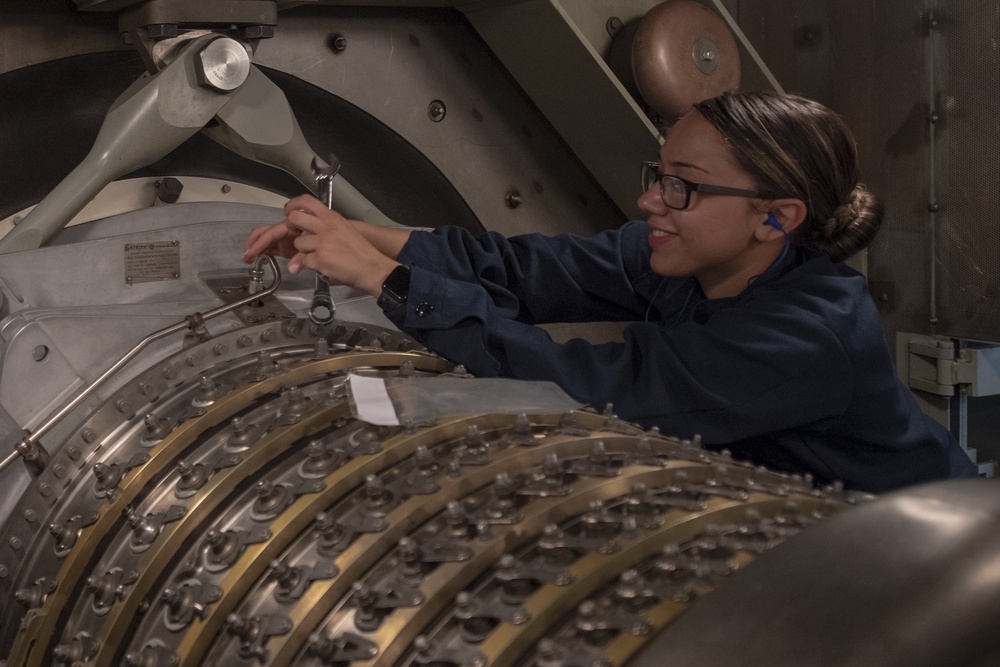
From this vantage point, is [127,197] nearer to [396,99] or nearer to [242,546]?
[396,99]

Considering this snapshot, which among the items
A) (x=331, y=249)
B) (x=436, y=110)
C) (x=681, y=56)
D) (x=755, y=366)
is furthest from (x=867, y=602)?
(x=436, y=110)

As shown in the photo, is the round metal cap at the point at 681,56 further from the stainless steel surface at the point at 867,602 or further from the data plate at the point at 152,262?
the stainless steel surface at the point at 867,602

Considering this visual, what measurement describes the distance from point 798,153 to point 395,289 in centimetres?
51

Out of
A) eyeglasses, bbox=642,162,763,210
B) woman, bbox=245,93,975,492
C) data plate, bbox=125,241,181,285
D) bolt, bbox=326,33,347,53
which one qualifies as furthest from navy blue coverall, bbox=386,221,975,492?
bolt, bbox=326,33,347,53

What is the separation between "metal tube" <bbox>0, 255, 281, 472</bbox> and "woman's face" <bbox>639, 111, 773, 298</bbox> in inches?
18.5

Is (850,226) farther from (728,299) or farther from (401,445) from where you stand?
(401,445)

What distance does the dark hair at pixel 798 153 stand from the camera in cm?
126

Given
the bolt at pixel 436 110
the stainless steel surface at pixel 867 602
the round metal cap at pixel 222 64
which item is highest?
the bolt at pixel 436 110

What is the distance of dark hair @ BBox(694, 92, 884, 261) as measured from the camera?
1261mm

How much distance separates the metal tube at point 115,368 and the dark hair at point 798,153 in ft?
1.85

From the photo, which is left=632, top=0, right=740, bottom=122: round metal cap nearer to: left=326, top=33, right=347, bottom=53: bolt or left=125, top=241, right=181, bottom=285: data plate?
left=326, top=33, right=347, bottom=53: bolt

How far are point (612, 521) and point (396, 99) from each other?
113cm

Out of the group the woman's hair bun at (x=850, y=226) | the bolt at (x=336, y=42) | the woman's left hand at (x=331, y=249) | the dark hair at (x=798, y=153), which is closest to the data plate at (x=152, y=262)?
the woman's left hand at (x=331, y=249)

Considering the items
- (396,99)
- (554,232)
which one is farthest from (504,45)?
(554,232)
